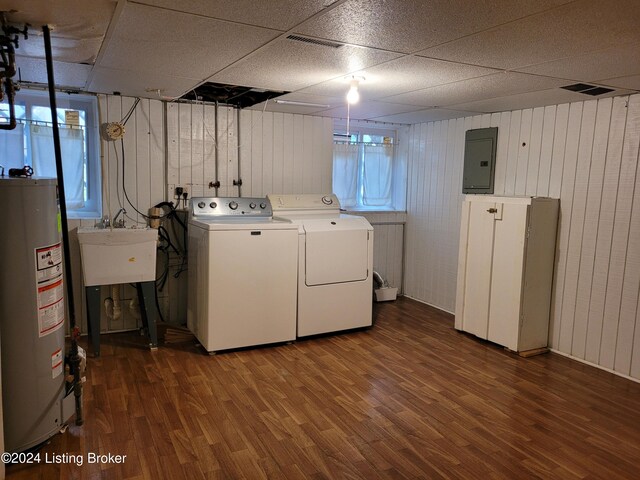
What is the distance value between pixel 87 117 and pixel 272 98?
163 cm

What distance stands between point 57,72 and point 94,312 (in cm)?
177

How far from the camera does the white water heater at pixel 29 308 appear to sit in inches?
86.8

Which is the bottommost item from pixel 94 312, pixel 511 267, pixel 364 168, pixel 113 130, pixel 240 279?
pixel 94 312

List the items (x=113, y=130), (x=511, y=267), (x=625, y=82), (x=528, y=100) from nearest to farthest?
(x=625, y=82) < (x=528, y=100) < (x=511, y=267) < (x=113, y=130)

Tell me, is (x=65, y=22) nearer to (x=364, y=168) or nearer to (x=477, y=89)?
(x=477, y=89)

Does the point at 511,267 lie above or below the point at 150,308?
above

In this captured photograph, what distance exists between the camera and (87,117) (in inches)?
160

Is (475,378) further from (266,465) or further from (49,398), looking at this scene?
(49,398)

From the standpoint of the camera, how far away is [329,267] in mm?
4160

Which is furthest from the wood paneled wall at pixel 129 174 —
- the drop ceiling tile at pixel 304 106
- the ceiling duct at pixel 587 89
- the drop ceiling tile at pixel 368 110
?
the ceiling duct at pixel 587 89

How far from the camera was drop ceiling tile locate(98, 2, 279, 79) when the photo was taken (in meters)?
2.10

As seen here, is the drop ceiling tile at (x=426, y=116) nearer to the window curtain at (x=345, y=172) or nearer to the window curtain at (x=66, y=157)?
the window curtain at (x=345, y=172)

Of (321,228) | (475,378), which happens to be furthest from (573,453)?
(321,228)

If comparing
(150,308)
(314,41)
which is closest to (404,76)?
(314,41)
